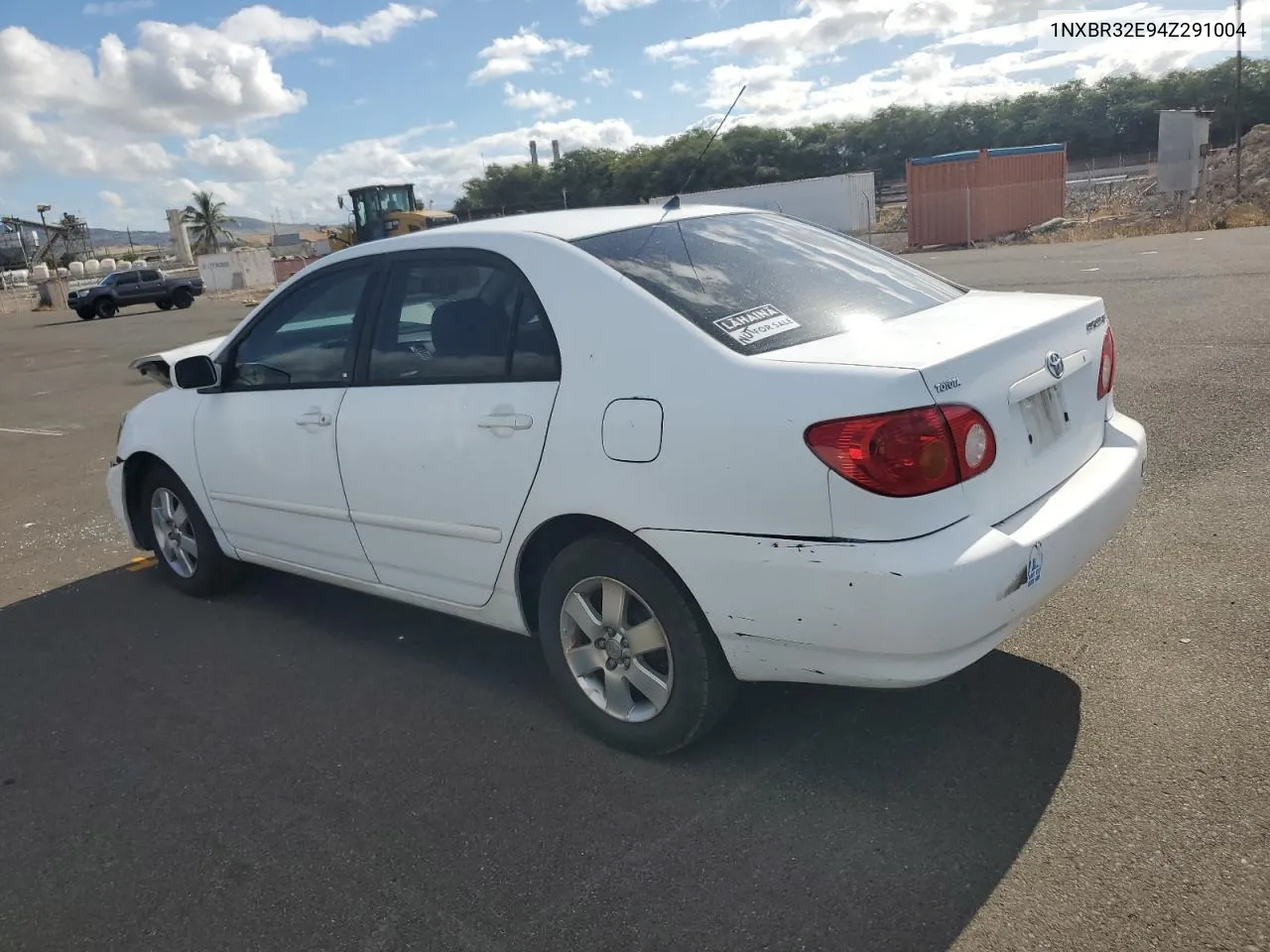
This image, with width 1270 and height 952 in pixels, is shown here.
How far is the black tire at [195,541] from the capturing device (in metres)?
4.90

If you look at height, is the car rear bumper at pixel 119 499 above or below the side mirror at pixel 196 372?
below

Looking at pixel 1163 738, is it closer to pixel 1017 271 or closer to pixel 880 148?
pixel 1017 271

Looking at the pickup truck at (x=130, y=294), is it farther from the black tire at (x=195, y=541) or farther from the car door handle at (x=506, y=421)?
the car door handle at (x=506, y=421)

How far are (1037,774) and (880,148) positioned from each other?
2900 inches

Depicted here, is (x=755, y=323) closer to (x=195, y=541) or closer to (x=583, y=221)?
(x=583, y=221)

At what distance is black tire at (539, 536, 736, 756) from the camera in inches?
117

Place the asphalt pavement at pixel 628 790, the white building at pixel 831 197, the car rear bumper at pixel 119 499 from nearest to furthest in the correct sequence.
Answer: the asphalt pavement at pixel 628 790 < the car rear bumper at pixel 119 499 < the white building at pixel 831 197

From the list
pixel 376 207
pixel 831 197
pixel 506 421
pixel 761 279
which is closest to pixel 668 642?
pixel 506 421

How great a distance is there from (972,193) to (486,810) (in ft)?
110

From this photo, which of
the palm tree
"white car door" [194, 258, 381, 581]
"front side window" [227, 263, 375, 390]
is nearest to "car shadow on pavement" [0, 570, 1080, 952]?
"white car door" [194, 258, 381, 581]

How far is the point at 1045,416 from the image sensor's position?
3035 millimetres

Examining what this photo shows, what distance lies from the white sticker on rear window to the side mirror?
2555 millimetres

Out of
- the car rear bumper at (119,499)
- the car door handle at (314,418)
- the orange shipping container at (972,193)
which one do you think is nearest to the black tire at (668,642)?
the car door handle at (314,418)

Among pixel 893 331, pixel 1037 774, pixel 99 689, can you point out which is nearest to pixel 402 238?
pixel 893 331
